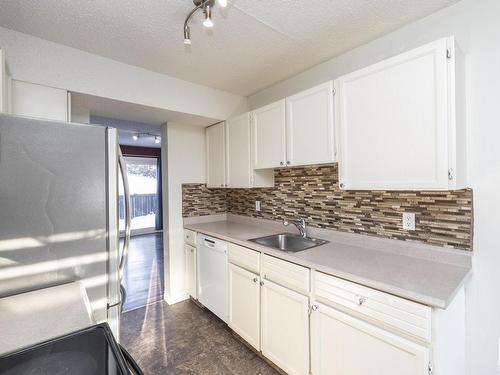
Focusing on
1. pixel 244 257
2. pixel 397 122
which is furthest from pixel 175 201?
pixel 397 122

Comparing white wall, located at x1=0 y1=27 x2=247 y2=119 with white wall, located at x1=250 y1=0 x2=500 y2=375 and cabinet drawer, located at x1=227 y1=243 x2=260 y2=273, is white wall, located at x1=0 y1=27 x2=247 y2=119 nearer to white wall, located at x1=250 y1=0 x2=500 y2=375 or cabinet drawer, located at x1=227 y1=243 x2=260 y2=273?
cabinet drawer, located at x1=227 y1=243 x2=260 y2=273

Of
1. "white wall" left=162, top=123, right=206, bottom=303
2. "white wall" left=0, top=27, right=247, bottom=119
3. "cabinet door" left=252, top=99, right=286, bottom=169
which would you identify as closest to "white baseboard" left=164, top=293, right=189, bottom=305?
"white wall" left=162, top=123, right=206, bottom=303

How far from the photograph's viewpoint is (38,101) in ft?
5.77

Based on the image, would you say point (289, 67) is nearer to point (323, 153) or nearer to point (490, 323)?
point (323, 153)

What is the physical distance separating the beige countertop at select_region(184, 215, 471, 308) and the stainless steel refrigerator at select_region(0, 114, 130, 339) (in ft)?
3.39

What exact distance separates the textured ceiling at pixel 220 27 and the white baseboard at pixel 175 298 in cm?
239

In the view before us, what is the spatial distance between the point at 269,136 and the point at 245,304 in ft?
4.68

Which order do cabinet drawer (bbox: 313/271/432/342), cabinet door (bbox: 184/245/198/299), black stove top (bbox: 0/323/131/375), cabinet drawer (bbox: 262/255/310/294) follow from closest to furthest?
black stove top (bbox: 0/323/131/375)
cabinet drawer (bbox: 313/271/432/342)
cabinet drawer (bbox: 262/255/310/294)
cabinet door (bbox: 184/245/198/299)

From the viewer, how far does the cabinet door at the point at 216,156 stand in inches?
111

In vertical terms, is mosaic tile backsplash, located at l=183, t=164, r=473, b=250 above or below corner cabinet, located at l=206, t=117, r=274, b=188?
below

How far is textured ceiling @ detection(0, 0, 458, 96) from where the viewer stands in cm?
146

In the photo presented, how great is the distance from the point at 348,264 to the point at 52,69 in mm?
2397

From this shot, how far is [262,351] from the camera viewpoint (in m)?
1.88

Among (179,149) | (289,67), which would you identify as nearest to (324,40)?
(289,67)
